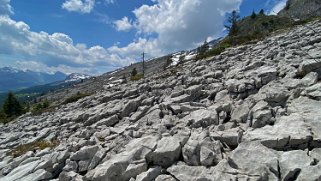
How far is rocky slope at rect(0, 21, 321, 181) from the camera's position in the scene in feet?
39.0

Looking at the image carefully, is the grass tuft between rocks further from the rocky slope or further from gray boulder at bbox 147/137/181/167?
gray boulder at bbox 147/137/181/167

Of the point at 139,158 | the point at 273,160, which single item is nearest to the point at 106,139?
the point at 139,158

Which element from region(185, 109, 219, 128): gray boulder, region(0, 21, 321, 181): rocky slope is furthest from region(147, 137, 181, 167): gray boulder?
region(185, 109, 219, 128): gray boulder

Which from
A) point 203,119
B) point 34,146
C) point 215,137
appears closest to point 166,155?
point 215,137

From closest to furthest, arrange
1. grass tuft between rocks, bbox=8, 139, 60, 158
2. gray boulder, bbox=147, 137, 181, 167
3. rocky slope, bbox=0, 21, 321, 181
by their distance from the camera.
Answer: rocky slope, bbox=0, 21, 321, 181
gray boulder, bbox=147, 137, 181, 167
grass tuft between rocks, bbox=8, 139, 60, 158

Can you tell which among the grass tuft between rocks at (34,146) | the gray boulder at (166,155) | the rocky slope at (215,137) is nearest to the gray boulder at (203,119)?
the rocky slope at (215,137)

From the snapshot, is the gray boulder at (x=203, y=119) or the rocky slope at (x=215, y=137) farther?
the gray boulder at (x=203, y=119)

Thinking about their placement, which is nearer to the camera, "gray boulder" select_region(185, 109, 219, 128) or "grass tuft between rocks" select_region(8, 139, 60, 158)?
"gray boulder" select_region(185, 109, 219, 128)

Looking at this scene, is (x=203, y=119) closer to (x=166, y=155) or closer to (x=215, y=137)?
(x=215, y=137)

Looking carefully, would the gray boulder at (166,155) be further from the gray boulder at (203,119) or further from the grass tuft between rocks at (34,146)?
the grass tuft between rocks at (34,146)

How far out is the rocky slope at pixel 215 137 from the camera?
1188 centimetres

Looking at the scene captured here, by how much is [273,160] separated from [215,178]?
2.57m

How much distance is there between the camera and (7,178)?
18.4m

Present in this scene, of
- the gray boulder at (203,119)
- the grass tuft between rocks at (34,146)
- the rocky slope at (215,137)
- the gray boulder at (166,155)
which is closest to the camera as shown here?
the rocky slope at (215,137)
